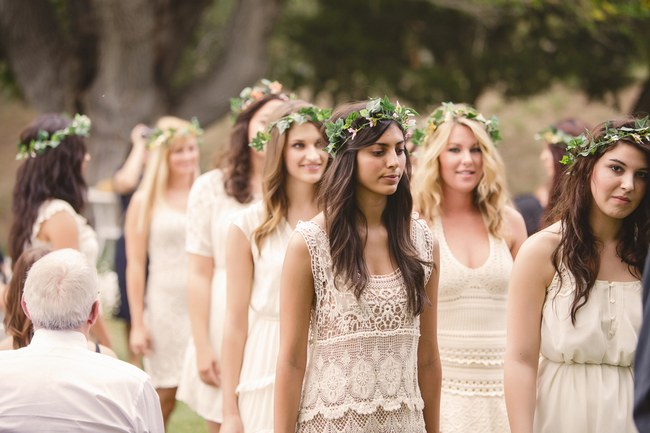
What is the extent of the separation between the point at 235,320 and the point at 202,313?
0.87 m

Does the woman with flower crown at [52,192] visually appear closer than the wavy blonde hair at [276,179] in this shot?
No

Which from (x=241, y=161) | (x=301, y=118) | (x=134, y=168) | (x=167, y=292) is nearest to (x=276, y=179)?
(x=301, y=118)

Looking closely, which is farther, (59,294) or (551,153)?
(551,153)

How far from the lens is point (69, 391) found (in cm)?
334

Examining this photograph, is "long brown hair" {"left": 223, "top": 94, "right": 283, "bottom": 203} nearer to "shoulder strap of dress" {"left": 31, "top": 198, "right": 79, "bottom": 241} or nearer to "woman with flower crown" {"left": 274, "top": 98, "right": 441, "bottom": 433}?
"shoulder strap of dress" {"left": 31, "top": 198, "right": 79, "bottom": 241}

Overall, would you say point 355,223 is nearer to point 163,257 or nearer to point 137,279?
point 137,279

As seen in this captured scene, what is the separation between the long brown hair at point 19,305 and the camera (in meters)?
4.20

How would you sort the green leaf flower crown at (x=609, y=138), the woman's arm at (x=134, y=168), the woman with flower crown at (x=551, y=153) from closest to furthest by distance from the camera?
the green leaf flower crown at (x=609, y=138)
the woman with flower crown at (x=551, y=153)
the woman's arm at (x=134, y=168)

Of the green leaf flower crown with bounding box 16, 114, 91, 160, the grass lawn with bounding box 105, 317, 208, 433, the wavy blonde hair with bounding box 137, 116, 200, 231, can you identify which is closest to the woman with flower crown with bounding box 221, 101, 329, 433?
the green leaf flower crown with bounding box 16, 114, 91, 160

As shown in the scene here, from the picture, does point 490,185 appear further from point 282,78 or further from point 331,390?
point 282,78

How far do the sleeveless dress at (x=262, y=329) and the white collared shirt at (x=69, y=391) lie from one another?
89cm

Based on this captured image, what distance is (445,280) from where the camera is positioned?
471 cm

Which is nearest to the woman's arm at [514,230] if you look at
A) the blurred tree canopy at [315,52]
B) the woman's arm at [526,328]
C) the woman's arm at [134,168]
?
the woman's arm at [526,328]

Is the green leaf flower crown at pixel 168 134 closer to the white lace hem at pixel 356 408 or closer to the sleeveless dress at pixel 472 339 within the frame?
the sleeveless dress at pixel 472 339
